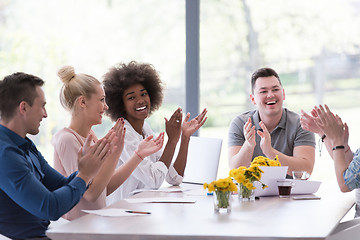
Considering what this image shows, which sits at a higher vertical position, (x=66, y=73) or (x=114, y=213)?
(x=66, y=73)

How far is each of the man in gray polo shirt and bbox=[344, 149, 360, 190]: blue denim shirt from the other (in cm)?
80

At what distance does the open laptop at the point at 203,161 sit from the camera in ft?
11.5

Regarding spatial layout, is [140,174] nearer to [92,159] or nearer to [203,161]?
[203,161]

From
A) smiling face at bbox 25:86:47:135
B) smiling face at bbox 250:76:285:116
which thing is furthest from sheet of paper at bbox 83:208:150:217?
smiling face at bbox 250:76:285:116

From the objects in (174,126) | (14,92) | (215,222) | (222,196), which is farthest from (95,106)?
(215,222)

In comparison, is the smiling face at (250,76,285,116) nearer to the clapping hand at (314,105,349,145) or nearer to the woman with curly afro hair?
the woman with curly afro hair

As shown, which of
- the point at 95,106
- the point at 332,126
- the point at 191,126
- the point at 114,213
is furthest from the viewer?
the point at 191,126

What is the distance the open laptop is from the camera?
11.5 ft

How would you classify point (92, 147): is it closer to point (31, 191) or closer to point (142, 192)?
point (31, 191)

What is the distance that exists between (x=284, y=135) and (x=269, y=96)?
0.29m

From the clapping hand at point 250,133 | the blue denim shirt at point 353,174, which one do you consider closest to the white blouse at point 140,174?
the clapping hand at point 250,133

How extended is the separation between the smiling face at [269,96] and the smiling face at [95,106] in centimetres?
124

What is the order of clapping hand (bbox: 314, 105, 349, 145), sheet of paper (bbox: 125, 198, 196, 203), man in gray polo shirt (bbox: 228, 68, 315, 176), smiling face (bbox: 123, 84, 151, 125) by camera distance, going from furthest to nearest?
man in gray polo shirt (bbox: 228, 68, 315, 176) < smiling face (bbox: 123, 84, 151, 125) < clapping hand (bbox: 314, 105, 349, 145) < sheet of paper (bbox: 125, 198, 196, 203)

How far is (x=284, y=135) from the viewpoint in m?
3.51
